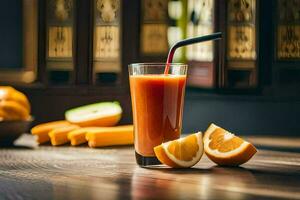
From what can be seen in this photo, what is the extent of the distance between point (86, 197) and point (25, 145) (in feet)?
2.55

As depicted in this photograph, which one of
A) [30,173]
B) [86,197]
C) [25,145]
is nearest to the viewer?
[86,197]

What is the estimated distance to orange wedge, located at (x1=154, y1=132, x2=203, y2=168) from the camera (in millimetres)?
1439

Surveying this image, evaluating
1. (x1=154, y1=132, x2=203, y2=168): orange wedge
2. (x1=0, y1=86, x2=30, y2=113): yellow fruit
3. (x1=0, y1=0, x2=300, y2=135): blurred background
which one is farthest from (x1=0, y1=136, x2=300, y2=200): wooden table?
(x1=0, y1=0, x2=300, y2=135): blurred background

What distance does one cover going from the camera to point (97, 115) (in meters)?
1.97

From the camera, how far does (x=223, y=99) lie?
96.7 inches

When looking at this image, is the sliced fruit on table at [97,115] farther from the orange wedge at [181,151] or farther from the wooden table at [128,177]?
the orange wedge at [181,151]

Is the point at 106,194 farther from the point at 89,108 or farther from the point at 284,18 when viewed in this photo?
the point at 284,18

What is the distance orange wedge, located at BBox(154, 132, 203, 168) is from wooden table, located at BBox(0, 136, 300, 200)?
20mm

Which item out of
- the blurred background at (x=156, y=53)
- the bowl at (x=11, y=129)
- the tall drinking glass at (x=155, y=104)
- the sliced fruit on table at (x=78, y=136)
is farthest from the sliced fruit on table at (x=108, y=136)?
the blurred background at (x=156, y=53)

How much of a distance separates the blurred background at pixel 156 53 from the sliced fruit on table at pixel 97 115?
361mm

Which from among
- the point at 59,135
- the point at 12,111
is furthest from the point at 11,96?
the point at 59,135

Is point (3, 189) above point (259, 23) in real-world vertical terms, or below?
below

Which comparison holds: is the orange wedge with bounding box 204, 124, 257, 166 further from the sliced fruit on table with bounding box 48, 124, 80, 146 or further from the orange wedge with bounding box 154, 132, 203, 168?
the sliced fruit on table with bounding box 48, 124, 80, 146

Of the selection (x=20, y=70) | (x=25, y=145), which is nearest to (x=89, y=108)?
(x=25, y=145)
